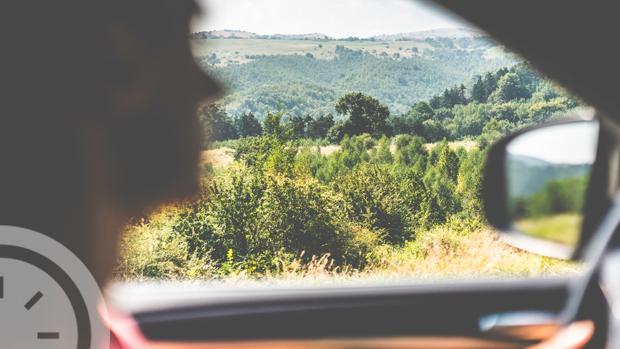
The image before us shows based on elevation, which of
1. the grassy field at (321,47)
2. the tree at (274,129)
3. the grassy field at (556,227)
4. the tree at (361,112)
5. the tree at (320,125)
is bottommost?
the tree at (274,129)

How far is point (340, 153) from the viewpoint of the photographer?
52.5 ft

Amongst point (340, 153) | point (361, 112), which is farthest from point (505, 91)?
point (340, 153)

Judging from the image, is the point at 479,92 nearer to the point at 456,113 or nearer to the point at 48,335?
the point at 456,113

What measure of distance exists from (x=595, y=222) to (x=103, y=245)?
31.8 inches

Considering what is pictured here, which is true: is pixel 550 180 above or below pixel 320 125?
above

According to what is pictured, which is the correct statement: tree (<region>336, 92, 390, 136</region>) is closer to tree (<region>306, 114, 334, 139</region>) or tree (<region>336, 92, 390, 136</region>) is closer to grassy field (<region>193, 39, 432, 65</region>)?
tree (<region>306, 114, 334, 139</region>)

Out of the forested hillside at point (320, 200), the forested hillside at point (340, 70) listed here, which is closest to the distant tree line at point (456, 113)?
the forested hillside at point (320, 200)

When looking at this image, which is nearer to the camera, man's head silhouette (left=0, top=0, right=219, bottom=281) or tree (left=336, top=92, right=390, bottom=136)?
man's head silhouette (left=0, top=0, right=219, bottom=281)

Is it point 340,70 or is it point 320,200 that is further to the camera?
point 320,200

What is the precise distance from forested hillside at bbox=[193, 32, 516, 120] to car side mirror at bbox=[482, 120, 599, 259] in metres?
6.18

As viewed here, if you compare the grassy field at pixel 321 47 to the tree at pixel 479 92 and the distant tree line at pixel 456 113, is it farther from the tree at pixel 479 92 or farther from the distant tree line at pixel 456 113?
the tree at pixel 479 92

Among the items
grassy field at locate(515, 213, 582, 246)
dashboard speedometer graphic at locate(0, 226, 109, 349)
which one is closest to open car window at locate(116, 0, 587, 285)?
grassy field at locate(515, 213, 582, 246)

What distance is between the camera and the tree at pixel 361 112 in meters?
9.42

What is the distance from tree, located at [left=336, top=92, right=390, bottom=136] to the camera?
9422mm
